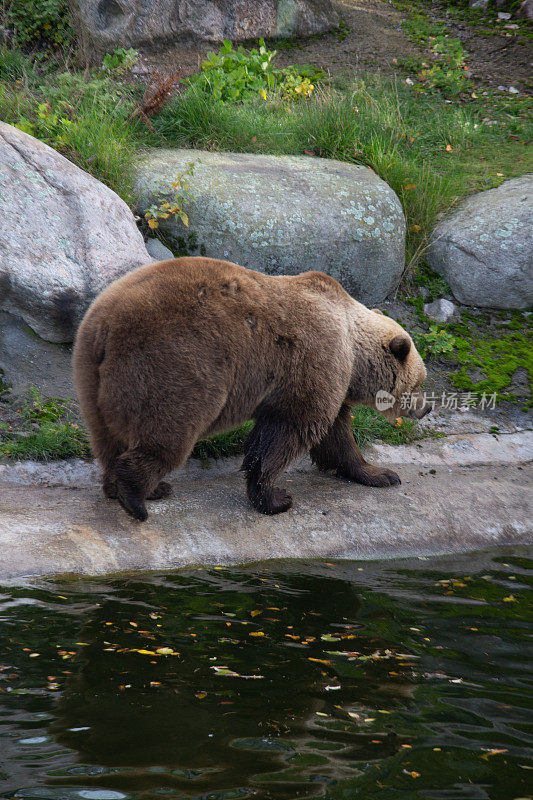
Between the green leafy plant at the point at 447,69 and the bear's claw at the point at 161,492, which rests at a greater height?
the green leafy plant at the point at 447,69

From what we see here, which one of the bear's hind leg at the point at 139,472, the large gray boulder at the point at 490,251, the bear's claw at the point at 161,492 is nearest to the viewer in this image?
the bear's hind leg at the point at 139,472

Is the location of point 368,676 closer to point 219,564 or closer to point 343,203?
point 219,564

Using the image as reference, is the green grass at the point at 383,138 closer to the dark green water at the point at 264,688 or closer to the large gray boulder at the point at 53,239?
the large gray boulder at the point at 53,239

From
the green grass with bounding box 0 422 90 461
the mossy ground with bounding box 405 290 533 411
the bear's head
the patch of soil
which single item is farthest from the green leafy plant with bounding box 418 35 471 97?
the green grass with bounding box 0 422 90 461

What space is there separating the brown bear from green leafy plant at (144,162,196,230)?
2057 mm

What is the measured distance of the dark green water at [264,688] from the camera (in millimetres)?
2363

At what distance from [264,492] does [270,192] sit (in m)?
3.45

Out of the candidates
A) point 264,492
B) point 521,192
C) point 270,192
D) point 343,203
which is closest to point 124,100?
point 270,192

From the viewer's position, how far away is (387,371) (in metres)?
5.81

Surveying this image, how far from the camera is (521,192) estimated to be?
8117 mm

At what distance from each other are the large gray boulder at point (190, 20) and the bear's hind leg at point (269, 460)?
20.8 feet

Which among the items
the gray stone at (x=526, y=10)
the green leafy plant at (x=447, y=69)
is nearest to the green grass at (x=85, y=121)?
the green leafy plant at (x=447, y=69)

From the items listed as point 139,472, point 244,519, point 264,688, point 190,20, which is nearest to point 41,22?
point 190,20

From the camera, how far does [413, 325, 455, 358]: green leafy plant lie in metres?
7.38
